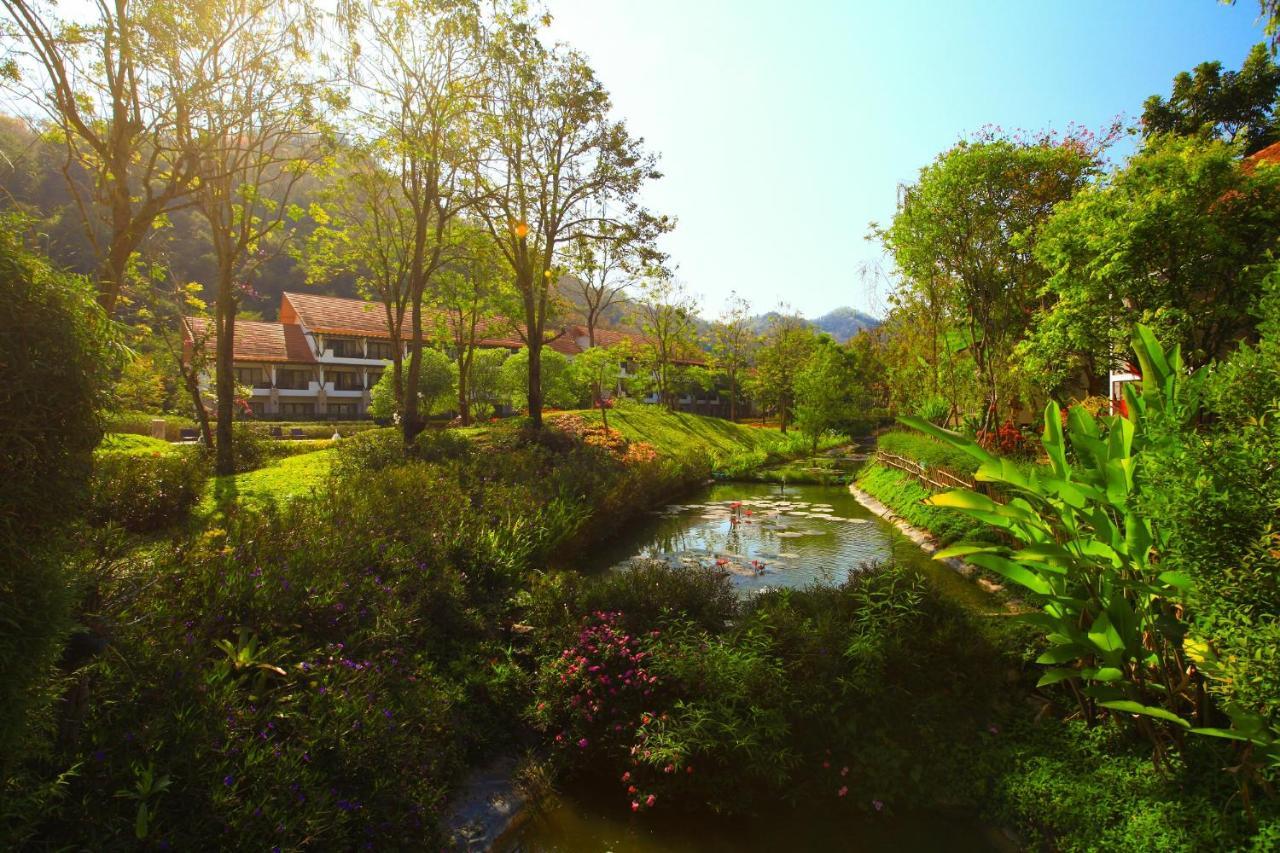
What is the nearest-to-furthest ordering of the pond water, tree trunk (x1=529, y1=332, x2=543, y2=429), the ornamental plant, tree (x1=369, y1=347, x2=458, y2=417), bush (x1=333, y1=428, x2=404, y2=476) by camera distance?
the ornamental plant, the pond water, bush (x1=333, y1=428, x2=404, y2=476), tree trunk (x1=529, y1=332, x2=543, y2=429), tree (x1=369, y1=347, x2=458, y2=417)

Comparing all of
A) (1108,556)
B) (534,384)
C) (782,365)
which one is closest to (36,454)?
(1108,556)

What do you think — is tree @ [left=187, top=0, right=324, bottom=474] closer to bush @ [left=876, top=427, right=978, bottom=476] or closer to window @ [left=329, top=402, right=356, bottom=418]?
bush @ [left=876, top=427, right=978, bottom=476]

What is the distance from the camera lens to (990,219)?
48.7ft

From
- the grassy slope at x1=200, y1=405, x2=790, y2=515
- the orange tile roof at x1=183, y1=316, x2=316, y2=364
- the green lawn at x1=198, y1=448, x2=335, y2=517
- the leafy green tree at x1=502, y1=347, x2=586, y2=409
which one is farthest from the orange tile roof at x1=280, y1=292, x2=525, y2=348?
the green lawn at x1=198, y1=448, x2=335, y2=517

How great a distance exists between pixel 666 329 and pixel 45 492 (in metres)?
39.2

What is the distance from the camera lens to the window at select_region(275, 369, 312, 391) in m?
40.6

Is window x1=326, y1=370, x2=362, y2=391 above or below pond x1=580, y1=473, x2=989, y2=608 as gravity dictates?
above

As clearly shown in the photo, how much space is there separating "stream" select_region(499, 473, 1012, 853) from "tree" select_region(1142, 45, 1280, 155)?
19027 millimetres

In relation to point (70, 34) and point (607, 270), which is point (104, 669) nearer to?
point (70, 34)

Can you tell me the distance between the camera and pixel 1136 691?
3.88 m

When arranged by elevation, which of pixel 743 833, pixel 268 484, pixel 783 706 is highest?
pixel 268 484

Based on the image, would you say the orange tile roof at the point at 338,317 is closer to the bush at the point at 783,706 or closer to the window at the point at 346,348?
the window at the point at 346,348

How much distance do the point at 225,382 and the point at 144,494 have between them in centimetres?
590

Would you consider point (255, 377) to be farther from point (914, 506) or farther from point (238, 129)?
point (914, 506)
